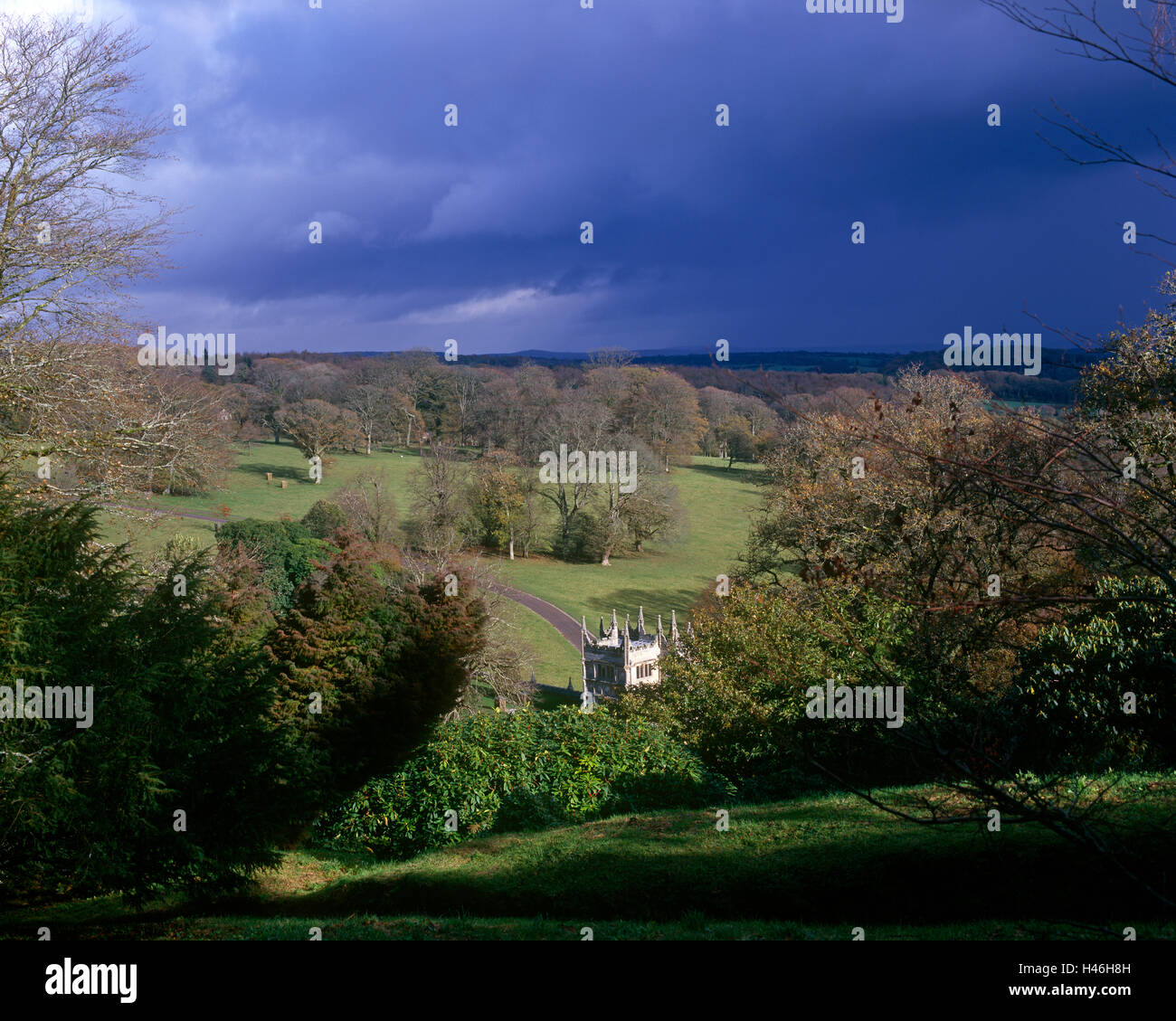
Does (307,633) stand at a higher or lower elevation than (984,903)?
higher

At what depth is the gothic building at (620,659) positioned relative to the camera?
98.3 feet

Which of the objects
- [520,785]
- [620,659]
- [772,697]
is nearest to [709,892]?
[520,785]

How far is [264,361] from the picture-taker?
91688 mm

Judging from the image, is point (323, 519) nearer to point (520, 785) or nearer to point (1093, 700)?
point (520, 785)

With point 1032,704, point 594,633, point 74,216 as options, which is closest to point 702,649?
point 1032,704

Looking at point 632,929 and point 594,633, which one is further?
point 594,633

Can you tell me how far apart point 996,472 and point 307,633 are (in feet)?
50.1

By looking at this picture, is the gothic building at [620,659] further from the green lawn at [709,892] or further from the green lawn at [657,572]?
the green lawn at [709,892]

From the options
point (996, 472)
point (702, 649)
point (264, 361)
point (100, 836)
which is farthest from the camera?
point (264, 361)

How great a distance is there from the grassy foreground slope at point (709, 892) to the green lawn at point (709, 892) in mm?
17

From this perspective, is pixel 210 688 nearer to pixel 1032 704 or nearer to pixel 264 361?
pixel 1032 704

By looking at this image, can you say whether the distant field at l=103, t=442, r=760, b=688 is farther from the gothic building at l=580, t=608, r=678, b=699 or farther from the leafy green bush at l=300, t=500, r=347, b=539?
the gothic building at l=580, t=608, r=678, b=699
